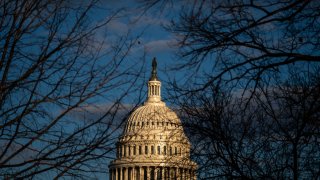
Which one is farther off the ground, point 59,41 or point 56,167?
point 59,41

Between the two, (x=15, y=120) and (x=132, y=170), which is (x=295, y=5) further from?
(x=132, y=170)

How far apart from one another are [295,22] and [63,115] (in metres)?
3.40

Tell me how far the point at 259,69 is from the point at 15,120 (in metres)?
3.56

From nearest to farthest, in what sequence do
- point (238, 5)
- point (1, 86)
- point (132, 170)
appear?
1. point (1, 86)
2. point (238, 5)
3. point (132, 170)

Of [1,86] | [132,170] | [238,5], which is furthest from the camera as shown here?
[132,170]

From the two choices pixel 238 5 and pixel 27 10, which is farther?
pixel 238 5

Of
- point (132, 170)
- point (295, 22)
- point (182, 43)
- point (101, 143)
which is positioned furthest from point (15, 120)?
point (132, 170)

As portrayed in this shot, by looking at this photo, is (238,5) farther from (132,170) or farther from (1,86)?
(132,170)

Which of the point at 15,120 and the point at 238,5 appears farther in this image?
the point at 238,5

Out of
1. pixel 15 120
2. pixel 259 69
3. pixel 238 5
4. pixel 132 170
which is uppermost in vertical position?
pixel 132 170

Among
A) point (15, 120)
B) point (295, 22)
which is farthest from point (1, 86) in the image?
point (295, 22)

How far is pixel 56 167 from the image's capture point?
8484 millimetres

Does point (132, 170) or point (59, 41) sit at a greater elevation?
point (132, 170)

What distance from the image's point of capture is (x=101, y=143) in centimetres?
868
